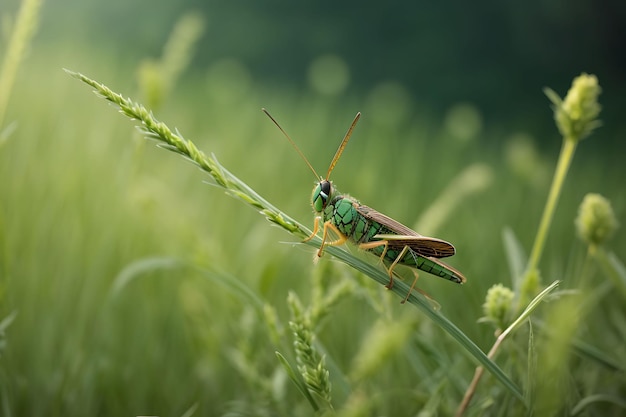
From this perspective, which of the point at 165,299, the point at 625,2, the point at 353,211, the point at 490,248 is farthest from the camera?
the point at 625,2

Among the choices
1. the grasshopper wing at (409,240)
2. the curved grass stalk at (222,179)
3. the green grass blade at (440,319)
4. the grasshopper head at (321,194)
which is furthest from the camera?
the grasshopper head at (321,194)

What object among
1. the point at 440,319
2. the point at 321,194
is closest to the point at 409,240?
the point at 321,194

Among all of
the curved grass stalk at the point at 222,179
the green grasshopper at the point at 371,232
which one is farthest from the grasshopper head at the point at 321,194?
the curved grass stalk at the point at 222,179

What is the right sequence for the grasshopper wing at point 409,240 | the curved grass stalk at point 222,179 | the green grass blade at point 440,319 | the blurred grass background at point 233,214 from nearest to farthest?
1. the curved grass stalk at point 222,179
2. the green grass blade at point 440,319
3. the grasshopper wing at point 409,240
4. the blurred grass background at point 233,214

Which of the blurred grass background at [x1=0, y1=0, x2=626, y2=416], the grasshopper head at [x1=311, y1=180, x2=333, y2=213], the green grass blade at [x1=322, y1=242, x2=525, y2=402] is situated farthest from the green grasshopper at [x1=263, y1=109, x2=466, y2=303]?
the green grass blade at [x1=322, y1=242, x2=525, y2=402]

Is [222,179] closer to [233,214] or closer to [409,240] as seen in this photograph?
[409,240]

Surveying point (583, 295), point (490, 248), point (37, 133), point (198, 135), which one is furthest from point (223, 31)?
point (583, 295)

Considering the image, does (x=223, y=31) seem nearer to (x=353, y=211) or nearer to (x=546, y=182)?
(x=546, y=182)

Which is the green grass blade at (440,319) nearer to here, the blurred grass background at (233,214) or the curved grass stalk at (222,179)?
the curved grass stalk at (222,179)
